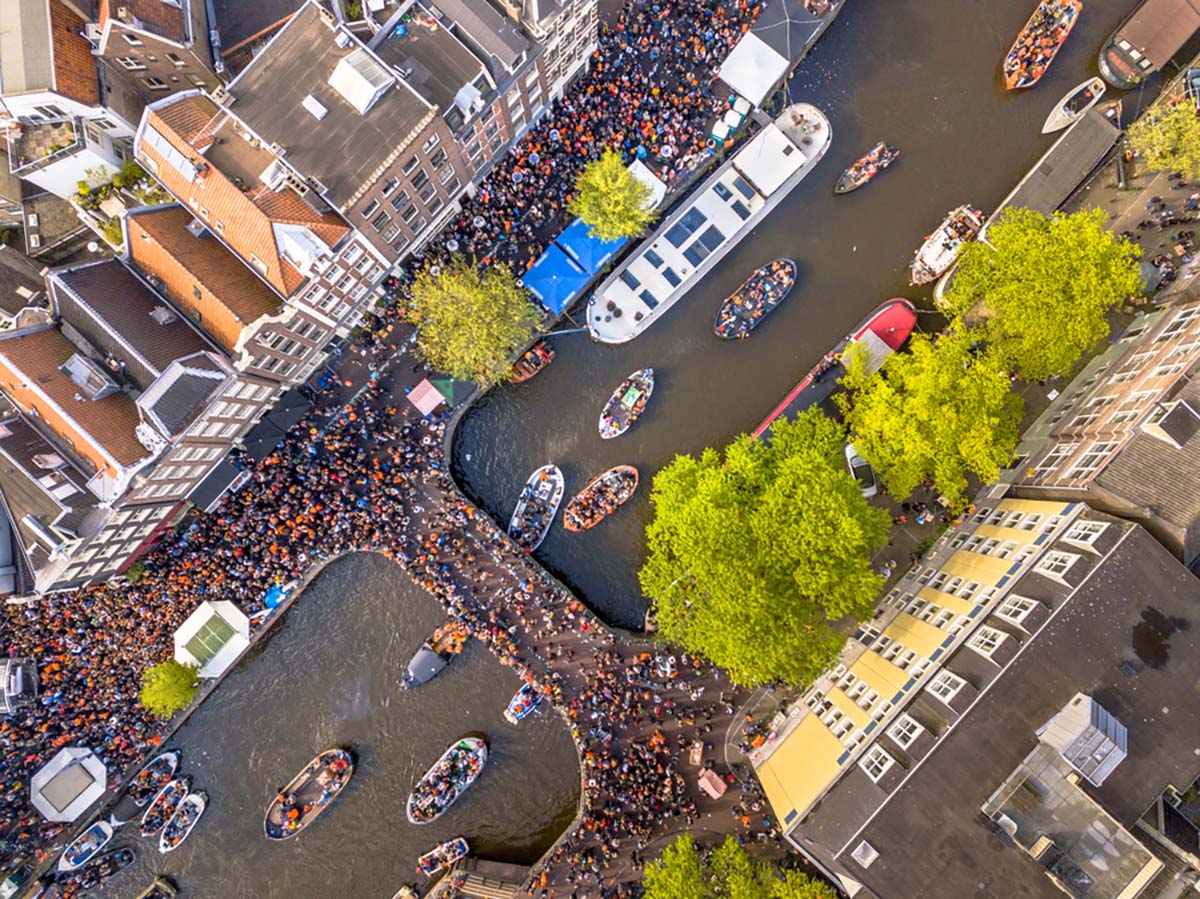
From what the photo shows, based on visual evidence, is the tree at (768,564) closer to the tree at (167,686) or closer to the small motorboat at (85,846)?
the tree at (167,686)

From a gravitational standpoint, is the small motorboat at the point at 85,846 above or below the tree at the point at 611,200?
below

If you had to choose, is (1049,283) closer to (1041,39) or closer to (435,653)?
(1041,39)

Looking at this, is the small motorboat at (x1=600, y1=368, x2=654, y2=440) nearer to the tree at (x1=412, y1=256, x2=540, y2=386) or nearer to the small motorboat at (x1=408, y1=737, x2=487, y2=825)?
the tree at (x1=412, y1=256, x2=540, y2=386)

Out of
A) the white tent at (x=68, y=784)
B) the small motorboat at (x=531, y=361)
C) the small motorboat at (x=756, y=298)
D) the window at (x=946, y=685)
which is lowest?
the white tent at (x=68, y=784)

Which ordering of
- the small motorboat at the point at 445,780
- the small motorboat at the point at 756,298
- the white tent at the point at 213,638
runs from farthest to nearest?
the small motorboat at the point at 756,298 < the small motorboat at the point at 445,780 < the white tent at the point at 213,638

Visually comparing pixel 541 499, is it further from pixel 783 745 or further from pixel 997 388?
pixel 997 388

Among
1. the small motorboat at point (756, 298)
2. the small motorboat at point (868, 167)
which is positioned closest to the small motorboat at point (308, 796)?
the small motorboat at point (756, 298)
